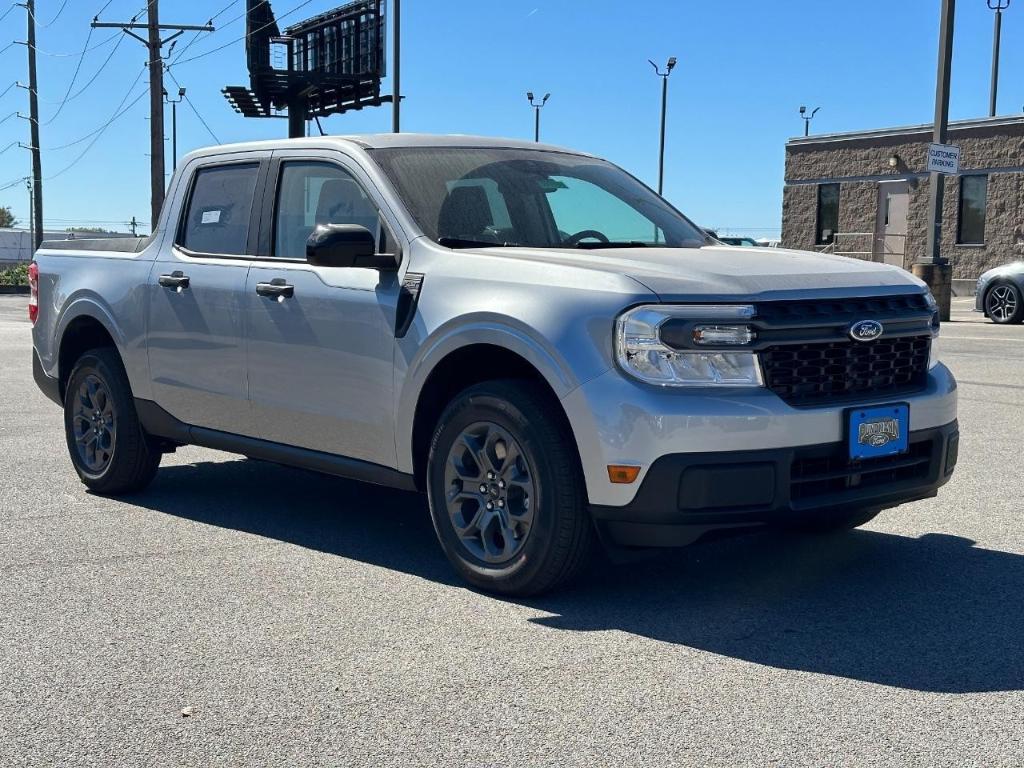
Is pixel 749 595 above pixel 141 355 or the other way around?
the other way around

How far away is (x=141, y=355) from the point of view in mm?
6773

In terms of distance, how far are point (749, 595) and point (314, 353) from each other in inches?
83.6

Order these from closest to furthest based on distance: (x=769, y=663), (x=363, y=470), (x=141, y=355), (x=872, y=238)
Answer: (x=769, y=663) → (x=363, y=470) → (x=141, y=355) → (x=872, y=238)

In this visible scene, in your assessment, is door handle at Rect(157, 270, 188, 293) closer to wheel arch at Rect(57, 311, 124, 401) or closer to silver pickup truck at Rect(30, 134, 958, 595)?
silver pickup truck at Rect(30, 134, 958, 595)

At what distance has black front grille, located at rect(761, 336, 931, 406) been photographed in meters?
4.63

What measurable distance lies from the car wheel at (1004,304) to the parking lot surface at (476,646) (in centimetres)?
1520

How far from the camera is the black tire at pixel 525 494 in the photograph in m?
4.70

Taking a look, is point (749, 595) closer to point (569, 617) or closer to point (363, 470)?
point (569, 617)

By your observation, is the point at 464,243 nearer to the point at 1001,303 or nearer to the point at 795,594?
the point at 795,594

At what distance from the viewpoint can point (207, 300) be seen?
20.7 ft

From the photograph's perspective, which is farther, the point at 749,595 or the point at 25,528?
the point at 25,528

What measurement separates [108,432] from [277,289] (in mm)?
1804

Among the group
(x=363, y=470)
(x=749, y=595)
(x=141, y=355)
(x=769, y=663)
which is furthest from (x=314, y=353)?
(x=769, y=663)

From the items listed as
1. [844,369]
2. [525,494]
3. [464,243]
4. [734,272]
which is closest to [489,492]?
[525,494]
